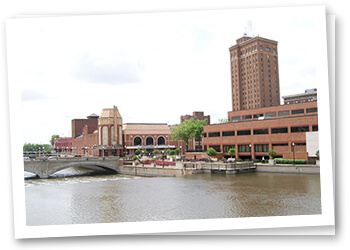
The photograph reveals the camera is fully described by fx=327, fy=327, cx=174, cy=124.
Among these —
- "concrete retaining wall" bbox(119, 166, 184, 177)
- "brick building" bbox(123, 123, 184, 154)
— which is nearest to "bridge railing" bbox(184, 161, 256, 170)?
"concrete retaining wall" bbox(119, 166, 184, 177)

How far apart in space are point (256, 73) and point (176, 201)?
278 feet

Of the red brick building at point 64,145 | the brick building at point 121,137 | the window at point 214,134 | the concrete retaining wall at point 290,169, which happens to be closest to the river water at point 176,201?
the concrete retaining wall at point 290,169

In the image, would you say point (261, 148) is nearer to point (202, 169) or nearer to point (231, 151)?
point (231, 151)

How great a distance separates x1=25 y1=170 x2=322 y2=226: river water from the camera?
3014cm

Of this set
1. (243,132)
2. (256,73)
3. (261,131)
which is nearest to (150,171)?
(243,132)

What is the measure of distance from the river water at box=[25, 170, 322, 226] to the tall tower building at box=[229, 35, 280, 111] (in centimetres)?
6495

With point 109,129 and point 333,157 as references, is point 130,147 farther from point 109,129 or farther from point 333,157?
point 333,157

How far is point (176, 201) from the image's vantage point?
36.1 m

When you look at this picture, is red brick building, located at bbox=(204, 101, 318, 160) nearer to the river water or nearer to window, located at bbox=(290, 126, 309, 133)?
window, located at bbox=(290, 126, 309, 133)

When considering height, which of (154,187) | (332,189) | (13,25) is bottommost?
(154,187)

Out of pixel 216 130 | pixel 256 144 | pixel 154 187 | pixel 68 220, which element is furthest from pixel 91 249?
pixel 216 130

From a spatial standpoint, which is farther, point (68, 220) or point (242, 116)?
point (242, 116)

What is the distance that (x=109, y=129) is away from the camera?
112 meters

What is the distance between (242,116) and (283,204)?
199 ft
